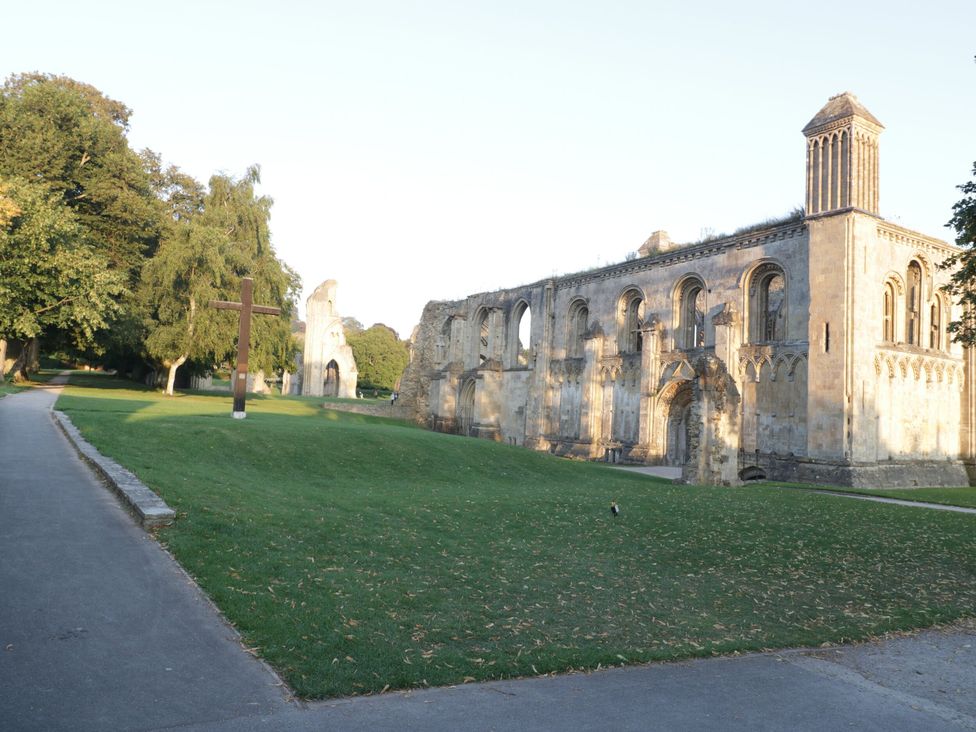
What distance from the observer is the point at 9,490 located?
9703mm

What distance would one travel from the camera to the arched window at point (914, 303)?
27281mm

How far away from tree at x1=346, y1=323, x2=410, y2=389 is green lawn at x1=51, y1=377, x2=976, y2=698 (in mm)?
72310

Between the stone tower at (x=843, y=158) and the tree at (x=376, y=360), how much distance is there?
67835 millimetres

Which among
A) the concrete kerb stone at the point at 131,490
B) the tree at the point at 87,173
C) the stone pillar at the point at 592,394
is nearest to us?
the concrete kerb stone at the point at 131,490

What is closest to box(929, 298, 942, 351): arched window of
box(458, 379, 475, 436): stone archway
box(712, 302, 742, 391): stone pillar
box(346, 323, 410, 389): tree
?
box(712, 302, 742, 391): stone pillar

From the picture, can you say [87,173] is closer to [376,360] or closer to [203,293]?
[203,293]

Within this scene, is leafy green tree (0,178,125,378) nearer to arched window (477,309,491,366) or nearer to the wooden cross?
the wooden cross

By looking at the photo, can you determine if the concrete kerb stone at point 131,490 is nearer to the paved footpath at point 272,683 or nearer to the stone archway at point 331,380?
the paved footpath at point 272,683

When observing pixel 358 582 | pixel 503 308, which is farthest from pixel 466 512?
pixel 503 308

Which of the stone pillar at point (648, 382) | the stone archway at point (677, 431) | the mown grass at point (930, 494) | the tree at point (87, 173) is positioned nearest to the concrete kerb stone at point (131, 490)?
the mown grass at point (930, 494)

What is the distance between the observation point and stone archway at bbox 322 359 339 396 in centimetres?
7069

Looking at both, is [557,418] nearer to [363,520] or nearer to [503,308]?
[503,308]

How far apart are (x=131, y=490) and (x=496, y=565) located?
5099mm

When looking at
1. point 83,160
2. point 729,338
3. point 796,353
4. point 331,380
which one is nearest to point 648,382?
point 729,338
